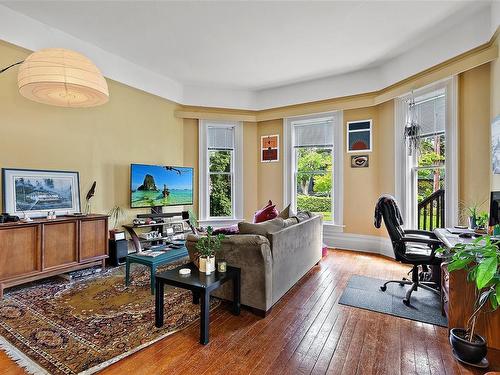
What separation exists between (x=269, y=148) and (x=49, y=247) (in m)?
4.24

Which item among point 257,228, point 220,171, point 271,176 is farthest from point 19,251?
point 271,176

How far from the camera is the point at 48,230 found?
3.18 metres

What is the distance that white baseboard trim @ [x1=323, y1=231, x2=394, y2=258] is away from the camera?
4633 millimetres

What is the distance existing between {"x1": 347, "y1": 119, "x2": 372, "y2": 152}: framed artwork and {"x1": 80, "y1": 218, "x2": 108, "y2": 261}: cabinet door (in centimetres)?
441

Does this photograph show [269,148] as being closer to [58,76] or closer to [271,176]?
[271,176]

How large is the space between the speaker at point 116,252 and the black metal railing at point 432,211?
4.70 m

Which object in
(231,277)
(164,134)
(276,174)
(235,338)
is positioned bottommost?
(235,338)

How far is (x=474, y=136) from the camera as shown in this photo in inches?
131

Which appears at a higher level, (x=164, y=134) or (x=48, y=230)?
(x=164, y=134)

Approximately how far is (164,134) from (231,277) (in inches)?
149

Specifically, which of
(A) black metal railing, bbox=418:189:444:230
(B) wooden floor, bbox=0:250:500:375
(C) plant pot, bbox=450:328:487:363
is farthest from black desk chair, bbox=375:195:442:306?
(A) black metal railing, bbox=418:189:444:230

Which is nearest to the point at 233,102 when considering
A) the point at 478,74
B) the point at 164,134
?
the point at 164,134

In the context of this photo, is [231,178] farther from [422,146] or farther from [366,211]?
[422,146]

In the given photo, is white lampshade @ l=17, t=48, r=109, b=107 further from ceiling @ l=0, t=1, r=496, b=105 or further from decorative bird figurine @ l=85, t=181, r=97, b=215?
decorative bird figurine @ l=85, t=181, r=97, b=215
